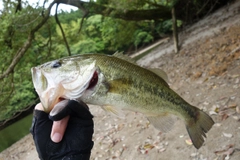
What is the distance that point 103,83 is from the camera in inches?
86.0

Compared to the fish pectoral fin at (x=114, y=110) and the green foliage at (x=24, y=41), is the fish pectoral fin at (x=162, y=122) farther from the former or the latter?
the green foliage at (x=24, y=41)

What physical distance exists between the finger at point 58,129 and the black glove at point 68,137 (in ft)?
0.22

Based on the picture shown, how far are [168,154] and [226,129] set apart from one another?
4.21 ft

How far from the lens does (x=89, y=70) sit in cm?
219

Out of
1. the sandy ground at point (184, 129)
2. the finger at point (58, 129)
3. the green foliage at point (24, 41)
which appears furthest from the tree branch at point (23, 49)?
the finger at point (58, 129)

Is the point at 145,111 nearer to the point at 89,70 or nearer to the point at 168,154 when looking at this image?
the point at 89,70

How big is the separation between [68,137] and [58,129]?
6.7 inches

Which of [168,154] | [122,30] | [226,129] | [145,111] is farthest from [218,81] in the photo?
[122,30]

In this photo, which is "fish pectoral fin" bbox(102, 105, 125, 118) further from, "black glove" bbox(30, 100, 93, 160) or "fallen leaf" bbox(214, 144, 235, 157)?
"fallen leaf" bbox(214, 144, 235, 157)

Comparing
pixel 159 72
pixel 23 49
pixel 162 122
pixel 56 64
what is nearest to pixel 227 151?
pixel 162 122

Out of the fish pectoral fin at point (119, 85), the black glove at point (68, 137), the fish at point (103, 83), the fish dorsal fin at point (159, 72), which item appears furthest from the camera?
the fish dorsal fin at point (159, 72)

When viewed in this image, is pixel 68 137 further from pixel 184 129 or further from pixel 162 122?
pixel 184 129

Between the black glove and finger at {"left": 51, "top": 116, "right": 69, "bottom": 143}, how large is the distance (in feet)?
0.22

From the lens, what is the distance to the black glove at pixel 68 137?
94.1 inches
